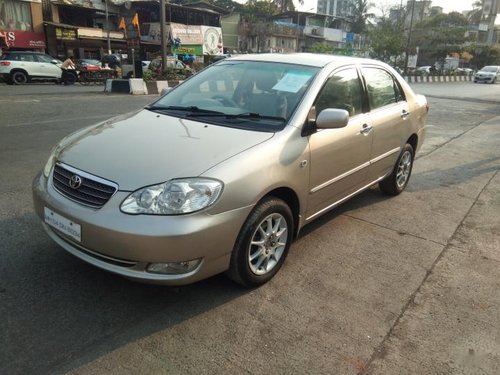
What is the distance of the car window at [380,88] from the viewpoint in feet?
14.2

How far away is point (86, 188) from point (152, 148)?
0.50 metres

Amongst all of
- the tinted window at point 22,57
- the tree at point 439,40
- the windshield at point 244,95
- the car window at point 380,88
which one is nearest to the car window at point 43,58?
the tinted window at point 22,57

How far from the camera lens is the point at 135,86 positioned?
52.2 feet

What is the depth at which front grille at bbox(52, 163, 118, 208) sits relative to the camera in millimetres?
2600

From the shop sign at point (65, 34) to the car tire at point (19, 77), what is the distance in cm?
1224

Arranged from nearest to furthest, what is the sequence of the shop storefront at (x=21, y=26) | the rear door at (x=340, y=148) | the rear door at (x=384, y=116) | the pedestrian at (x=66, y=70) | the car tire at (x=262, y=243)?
the car tire at (x=262, y=243), the rear door at (x=340, y=148), the rear door at (x=384, y=116), the pedestrian at (x=66, y=70), the shop storefront at (x=21, y=26)

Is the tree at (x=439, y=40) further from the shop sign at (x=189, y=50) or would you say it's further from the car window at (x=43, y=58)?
the car window at (x=43, y=58)

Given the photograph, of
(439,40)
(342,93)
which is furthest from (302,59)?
(439,40)

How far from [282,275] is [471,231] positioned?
2276mm

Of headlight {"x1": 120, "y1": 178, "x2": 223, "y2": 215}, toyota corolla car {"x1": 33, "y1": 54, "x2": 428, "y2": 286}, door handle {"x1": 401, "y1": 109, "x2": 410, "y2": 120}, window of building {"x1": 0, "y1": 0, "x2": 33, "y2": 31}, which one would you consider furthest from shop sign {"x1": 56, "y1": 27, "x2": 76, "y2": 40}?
headlight {"x1": 120, "y1": 178, "x2": 223, "y2": 215}

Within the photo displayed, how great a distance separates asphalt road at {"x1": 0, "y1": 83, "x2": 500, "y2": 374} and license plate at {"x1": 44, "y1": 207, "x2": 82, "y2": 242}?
17.9 inches

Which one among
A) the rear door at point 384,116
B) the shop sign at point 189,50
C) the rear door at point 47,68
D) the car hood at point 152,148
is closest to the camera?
the car hood at point 152,148

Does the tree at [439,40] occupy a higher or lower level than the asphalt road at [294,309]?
higher

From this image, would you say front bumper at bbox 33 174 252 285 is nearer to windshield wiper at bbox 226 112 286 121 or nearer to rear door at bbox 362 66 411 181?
windshield wiper at bbox 226 112 286 121
